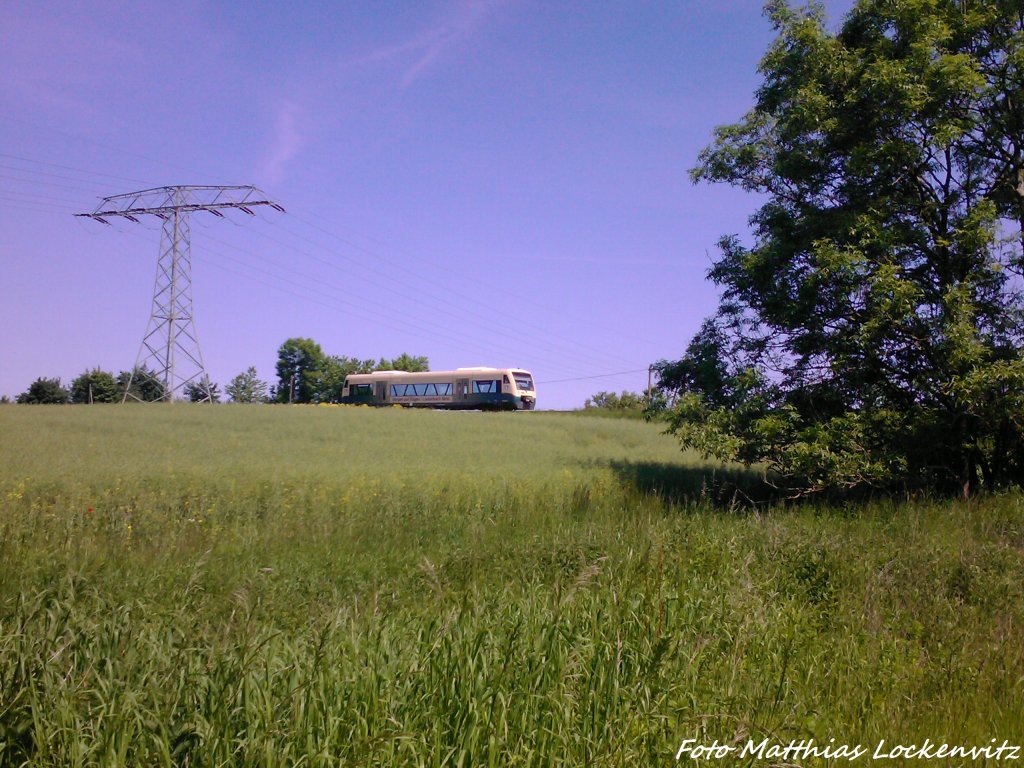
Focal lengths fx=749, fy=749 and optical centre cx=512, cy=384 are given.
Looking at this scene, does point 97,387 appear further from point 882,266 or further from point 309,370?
point 882,266

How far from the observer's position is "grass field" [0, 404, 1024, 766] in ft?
11.3

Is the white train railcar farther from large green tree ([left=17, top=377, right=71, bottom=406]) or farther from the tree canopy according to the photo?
the tree canopy

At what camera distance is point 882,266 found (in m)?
12.1

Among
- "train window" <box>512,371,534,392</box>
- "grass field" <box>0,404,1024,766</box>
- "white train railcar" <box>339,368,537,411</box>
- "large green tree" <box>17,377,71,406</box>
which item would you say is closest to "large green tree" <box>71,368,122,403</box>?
"large green tree" <box>17,377,71,406</box>

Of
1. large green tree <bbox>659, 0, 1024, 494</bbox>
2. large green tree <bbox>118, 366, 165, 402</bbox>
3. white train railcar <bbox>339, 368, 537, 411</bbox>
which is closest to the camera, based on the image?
large green tree <bbox>659, 0, 1024, 494</bbox>

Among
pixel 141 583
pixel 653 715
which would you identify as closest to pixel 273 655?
pixel 653 715

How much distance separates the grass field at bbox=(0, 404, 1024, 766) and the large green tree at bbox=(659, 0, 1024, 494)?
5.65 ft

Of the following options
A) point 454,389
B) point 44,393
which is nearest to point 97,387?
point 44,393

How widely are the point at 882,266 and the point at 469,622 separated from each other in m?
10.3

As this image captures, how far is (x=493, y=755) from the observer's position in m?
3.35

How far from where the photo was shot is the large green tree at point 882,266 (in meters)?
12.4

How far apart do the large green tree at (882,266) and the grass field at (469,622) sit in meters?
1.72

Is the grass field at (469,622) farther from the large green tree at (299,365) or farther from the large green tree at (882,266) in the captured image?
the large green tree at (299,365)

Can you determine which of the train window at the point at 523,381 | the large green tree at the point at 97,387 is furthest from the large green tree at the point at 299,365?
the train window at the point at 523,381
